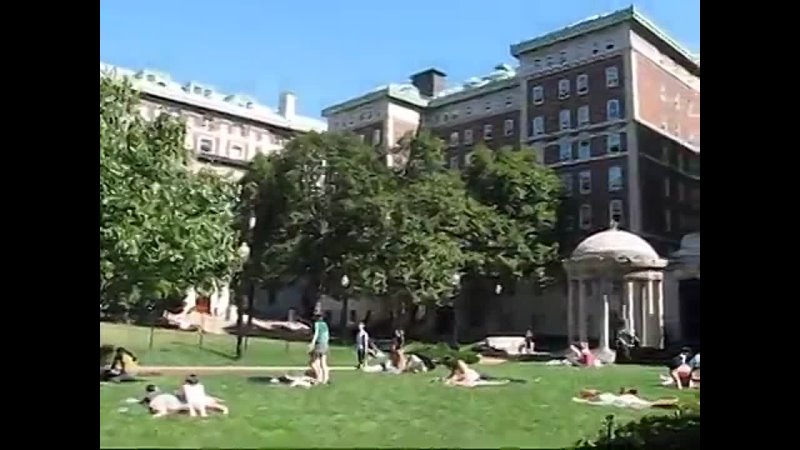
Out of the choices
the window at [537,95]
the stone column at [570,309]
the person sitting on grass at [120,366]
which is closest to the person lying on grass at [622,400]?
the stone column at [570,309]

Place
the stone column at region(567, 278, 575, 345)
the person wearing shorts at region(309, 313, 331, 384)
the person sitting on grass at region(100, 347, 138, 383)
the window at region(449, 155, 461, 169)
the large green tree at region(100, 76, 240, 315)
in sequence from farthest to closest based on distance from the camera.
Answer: the window at region(449, 155, 461, 169) < the stone column at region(567, 278, 575, 345) < the person wearing shorts at region(309, 313, 331, 384) < the large green tree at region(100, 76, 240, 315) < the person sitting on grass at region(100, 347, 138, 383)

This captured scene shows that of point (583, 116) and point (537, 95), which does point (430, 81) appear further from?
point (583, 116)

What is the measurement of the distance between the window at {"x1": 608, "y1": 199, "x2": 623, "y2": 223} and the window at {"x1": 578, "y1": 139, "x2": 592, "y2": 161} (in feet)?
0.76

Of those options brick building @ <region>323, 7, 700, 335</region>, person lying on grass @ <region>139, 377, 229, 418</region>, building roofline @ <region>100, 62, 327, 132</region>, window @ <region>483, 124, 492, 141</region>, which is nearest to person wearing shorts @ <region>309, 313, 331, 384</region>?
person lying on grass @ <region>139, 377, 229, 418</region>

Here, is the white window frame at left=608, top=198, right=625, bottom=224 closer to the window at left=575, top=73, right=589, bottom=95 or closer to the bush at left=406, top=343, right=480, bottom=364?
the window at left=575, top=73, right=589, bottom=95

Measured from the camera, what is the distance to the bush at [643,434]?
12.1 feet

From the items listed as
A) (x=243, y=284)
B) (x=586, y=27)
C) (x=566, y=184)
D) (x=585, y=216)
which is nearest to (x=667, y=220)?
(x=585, y=216)

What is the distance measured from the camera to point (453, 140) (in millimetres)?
4012

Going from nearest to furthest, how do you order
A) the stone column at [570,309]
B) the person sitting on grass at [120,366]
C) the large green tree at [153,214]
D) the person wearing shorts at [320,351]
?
the person sitting on grass at [120,366]
the large green tree at [153,214]
the person wearing shorts at [320,351]
the stone column at [570,309]

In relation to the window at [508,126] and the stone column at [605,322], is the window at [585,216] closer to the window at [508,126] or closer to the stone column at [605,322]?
the stone column at [605,322]

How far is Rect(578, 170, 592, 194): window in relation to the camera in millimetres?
3924

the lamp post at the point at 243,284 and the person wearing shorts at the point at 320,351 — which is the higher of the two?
the lamp post at the point at 243,284

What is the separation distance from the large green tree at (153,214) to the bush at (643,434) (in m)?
1.75
